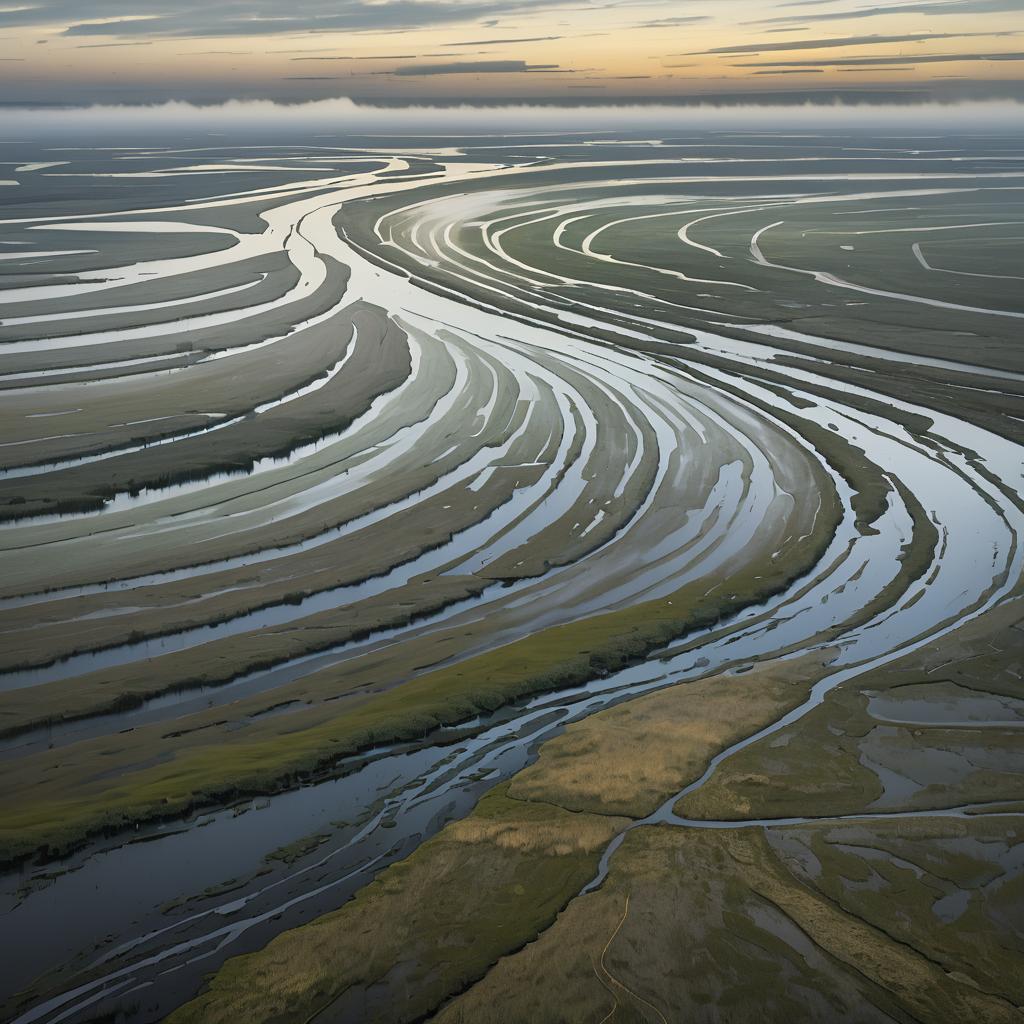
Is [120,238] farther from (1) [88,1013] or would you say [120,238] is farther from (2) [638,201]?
(1) [88,1013]

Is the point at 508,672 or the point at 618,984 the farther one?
the point at 508,672

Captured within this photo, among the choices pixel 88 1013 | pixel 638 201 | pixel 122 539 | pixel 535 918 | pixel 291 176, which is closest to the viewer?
pixel 88 1013

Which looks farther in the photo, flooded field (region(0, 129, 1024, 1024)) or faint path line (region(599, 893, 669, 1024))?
flooded field (region(0, 129, 1024, 1024))

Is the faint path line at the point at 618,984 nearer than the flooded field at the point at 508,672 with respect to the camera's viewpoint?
Yes

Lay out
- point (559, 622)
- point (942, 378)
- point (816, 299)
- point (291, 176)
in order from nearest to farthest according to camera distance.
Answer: point (559, 622)
point (942, 378)
point (816, 299)
point (291, 176)

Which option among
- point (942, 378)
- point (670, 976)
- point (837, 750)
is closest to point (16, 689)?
point (670, 976)

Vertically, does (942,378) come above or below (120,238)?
below

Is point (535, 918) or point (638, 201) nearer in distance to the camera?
point (535, 918)
